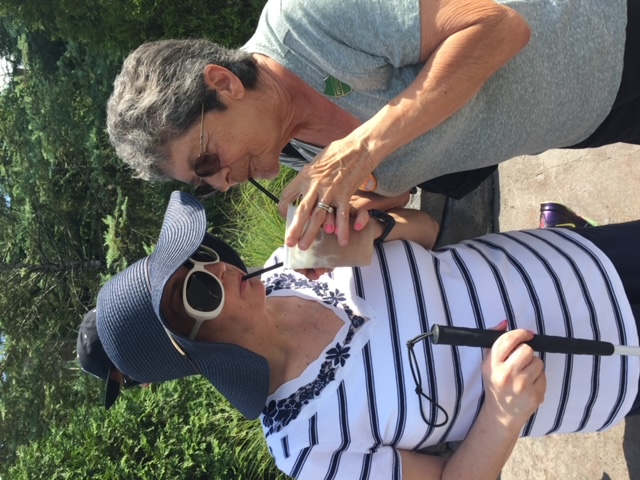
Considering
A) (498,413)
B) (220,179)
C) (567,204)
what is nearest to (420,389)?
(498,413)

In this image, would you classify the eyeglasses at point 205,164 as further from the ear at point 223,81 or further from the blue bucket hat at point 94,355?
the blue bucket hat at point 94,355

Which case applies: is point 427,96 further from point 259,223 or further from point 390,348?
point 259,223

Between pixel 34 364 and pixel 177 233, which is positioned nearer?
pixel 177 233

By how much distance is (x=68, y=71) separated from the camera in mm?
7566

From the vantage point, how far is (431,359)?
171 centimetres

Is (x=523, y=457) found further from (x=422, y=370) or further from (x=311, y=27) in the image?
(x=311, y=27)

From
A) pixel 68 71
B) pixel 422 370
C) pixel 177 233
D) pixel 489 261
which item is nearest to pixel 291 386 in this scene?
pixel 422 370

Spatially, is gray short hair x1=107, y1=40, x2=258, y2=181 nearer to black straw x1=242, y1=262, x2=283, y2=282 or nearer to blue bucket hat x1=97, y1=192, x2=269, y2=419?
blue bucket hat x1=97, y1=192, x2=269, y2=419

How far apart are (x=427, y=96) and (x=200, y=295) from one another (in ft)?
2.94

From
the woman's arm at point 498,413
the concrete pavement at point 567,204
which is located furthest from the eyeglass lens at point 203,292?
the concrete pavement at point 567,204

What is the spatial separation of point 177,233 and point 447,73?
3.16ft

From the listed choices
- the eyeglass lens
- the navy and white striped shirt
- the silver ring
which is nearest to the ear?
the silver ring

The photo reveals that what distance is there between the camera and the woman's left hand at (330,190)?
1620mm

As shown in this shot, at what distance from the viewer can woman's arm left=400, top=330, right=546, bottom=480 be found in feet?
5.25
